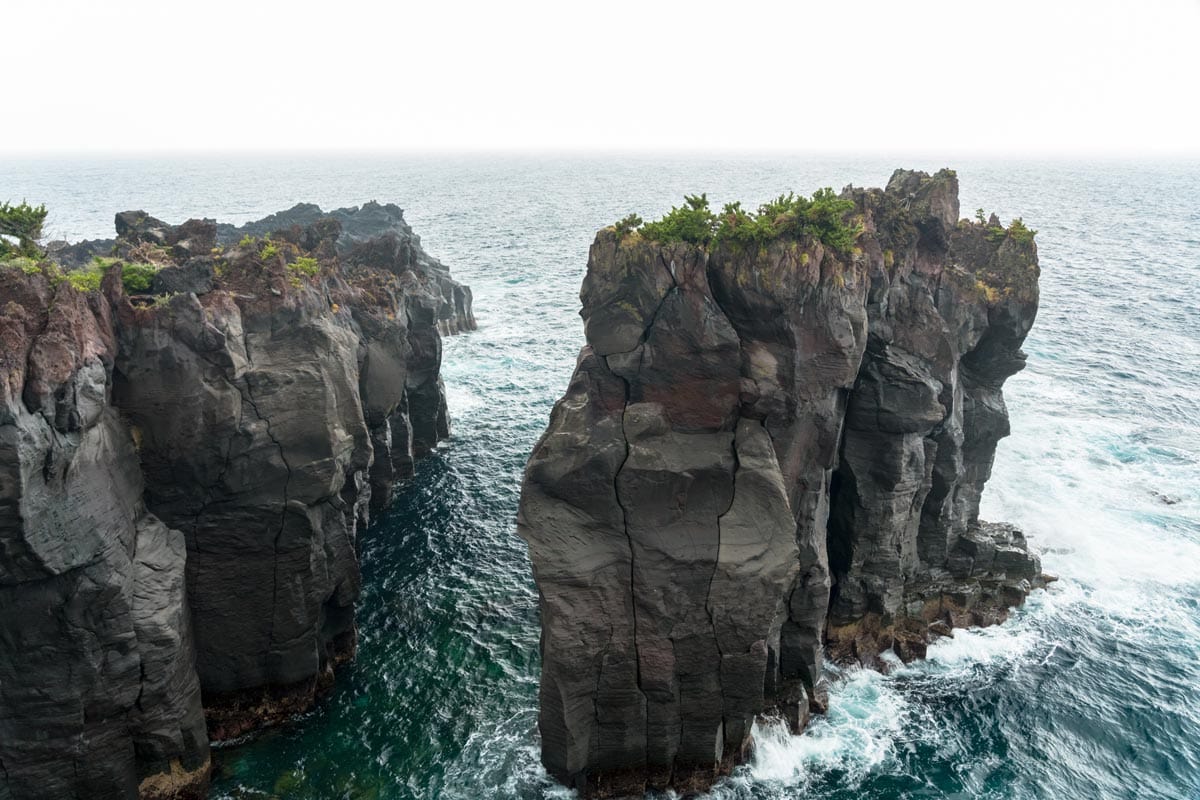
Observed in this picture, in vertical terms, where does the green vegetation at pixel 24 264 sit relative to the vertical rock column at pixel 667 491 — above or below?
above

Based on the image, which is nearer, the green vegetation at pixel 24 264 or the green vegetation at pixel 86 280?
the green vegetation at pixel 24 264

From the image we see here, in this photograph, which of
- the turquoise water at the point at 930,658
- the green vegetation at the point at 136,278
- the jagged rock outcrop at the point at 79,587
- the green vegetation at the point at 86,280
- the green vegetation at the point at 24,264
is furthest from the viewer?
the green vegetation at the point at 136,278

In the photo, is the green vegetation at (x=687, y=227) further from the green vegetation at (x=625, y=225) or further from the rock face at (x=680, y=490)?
the green vegetation at (x=625, y=225)

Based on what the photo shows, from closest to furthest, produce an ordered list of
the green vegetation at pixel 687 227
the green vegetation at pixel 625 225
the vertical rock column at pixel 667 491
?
1. the green vegetation at pixel 687 227
2. the vertical rock column at pixel 667 491
3. the green vegetation at pixel 625 225

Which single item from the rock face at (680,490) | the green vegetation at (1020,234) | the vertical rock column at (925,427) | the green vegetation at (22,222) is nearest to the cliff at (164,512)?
the green vegetation at (22,222)

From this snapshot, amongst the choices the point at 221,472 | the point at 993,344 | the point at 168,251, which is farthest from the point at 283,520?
the point at 993,344

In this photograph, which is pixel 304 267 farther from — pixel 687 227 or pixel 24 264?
pixel 687 227

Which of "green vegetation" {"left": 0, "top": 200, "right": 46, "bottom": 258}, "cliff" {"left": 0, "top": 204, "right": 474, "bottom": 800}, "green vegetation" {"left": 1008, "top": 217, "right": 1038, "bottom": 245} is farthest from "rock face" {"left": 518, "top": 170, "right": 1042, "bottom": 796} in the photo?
"green vegetation" {"left": 0, "top": 200, "right": 46, "bottom": 258}
